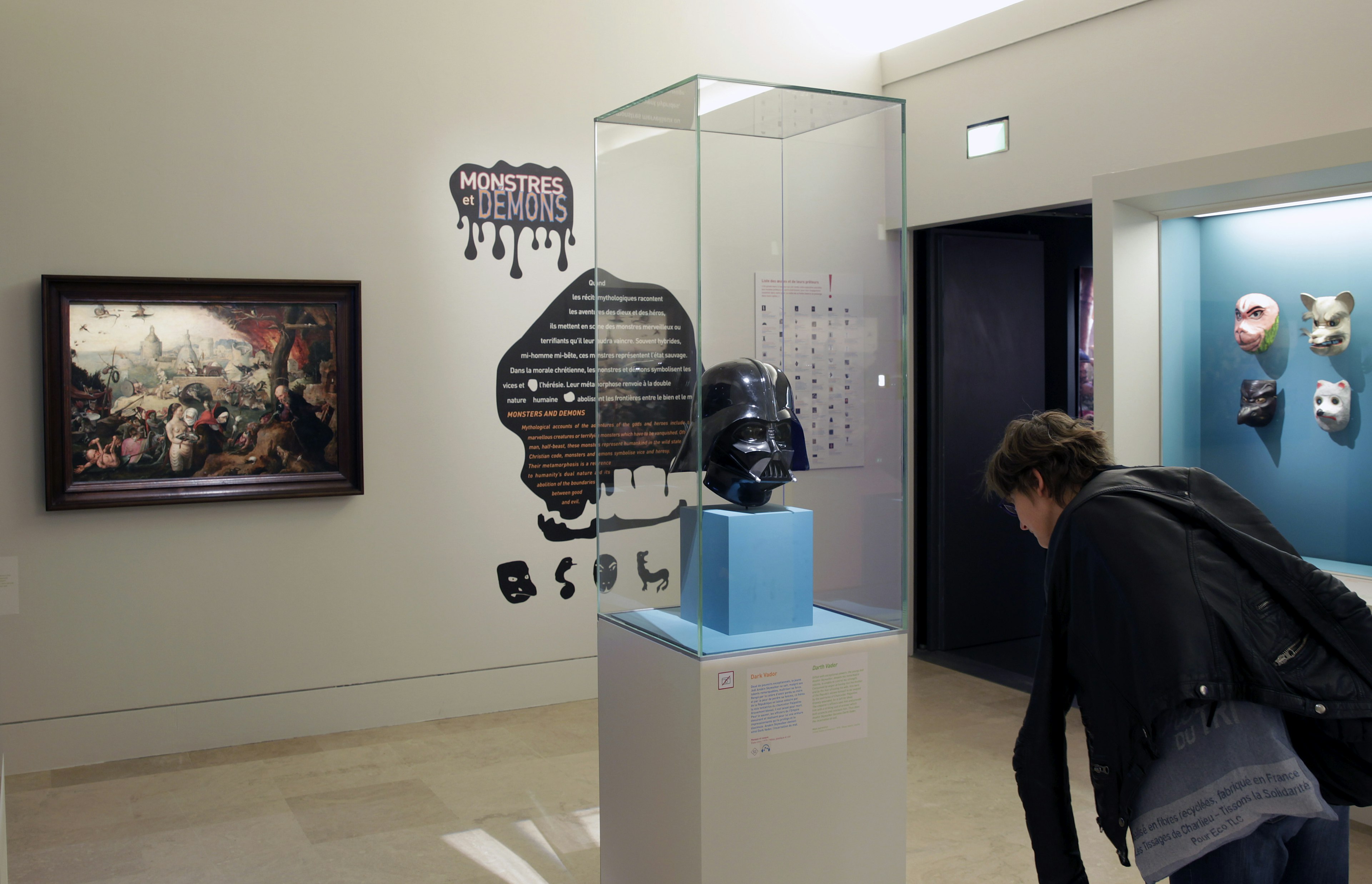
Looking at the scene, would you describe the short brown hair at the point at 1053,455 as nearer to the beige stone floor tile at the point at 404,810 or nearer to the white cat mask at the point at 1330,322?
the beige stone floor tile at the point at 404,810

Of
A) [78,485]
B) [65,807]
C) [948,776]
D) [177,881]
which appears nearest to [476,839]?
[177,881]

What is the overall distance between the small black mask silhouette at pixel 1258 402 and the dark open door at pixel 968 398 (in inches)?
73.4

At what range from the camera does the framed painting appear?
426cm

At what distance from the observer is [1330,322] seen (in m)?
3.89

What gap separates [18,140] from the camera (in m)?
4.17

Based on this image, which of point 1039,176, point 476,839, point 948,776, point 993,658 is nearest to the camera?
point 476,839

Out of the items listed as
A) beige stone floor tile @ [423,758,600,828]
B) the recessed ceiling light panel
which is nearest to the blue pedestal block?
beige stone floor tile @ [423,758,600,828]

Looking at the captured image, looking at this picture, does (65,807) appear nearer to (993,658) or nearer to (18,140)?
(18,140)

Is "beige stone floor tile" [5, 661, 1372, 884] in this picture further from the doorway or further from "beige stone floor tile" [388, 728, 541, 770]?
the doorway

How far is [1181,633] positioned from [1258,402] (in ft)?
9.55

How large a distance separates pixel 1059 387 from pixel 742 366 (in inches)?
162

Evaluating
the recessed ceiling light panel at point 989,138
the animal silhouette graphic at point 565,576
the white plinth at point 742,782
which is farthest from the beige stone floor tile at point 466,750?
the recessed ceiling light panel at point 989,138

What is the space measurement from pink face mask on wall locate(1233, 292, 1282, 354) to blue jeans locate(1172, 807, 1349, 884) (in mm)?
2712

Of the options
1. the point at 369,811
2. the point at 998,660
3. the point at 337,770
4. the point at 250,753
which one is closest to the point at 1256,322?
the point at 998,660
